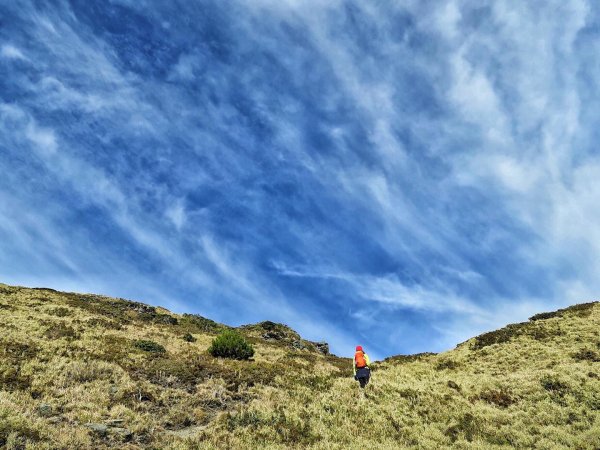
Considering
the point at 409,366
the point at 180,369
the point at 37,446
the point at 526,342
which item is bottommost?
the point at 37,446

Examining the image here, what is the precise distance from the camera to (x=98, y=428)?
13.2 m

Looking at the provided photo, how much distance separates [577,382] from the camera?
19500mm

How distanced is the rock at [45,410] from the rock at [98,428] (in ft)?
4.81

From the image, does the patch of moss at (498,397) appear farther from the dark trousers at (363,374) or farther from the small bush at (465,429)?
the dark trousers at (363,374)

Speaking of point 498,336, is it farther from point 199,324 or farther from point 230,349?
point 199,324

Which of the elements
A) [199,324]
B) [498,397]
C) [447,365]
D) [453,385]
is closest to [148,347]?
[453,385]

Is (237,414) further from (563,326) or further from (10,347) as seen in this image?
(563,326)

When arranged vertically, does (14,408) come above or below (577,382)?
below

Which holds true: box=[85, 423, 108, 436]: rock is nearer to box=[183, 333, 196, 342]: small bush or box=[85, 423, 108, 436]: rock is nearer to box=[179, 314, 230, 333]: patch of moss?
box=[183, 333, 196, 342]: small bush

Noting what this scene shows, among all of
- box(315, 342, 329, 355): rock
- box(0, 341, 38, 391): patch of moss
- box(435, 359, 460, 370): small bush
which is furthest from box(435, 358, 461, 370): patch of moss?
box(0, 341, 38, 391): patch of moss

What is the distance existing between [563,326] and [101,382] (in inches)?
1272

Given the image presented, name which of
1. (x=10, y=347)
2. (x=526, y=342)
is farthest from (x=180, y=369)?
(x=526, y=342)

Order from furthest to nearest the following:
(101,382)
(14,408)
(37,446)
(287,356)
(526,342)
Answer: (287,356), (526,342), (101,382), (14,408), (37,446)

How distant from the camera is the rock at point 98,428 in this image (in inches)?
514
